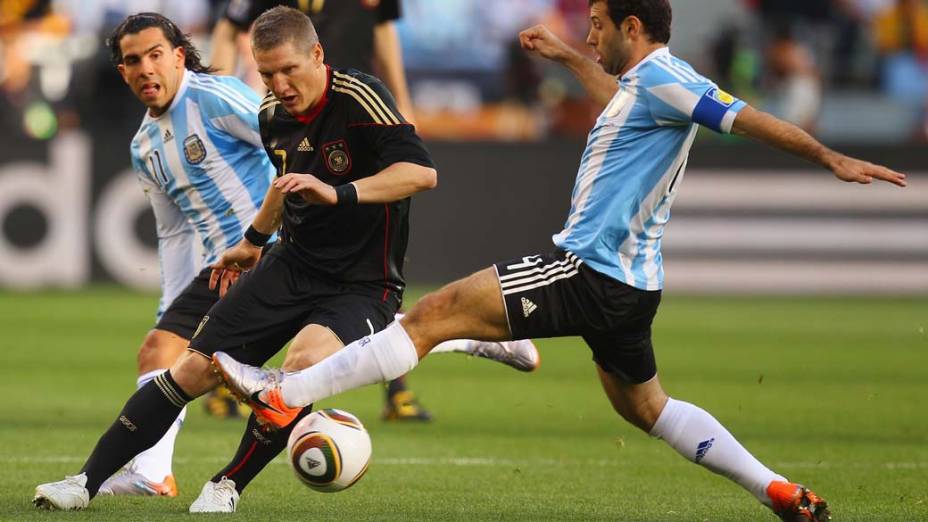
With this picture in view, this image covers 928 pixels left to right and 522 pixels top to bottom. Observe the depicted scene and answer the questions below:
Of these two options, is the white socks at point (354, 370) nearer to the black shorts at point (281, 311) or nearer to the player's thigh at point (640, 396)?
the black shorts at point (281, 311)

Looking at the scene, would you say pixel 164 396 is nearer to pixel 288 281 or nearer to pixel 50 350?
pixel 288 281

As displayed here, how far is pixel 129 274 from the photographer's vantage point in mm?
16906

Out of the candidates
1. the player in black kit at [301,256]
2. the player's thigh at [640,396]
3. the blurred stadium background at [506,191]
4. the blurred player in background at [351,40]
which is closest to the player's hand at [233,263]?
the player in black kit at [301,256]

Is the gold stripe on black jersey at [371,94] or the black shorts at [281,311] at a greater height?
the gold stripe on black jersey at [371,94]

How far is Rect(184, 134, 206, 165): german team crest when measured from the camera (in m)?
6.78

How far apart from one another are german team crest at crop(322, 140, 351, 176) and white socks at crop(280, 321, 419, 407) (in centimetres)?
73

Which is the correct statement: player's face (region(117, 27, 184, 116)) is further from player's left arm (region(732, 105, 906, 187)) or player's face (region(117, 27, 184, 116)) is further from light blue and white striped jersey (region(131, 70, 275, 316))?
player's left arm (region(732, 105, 906, 187))

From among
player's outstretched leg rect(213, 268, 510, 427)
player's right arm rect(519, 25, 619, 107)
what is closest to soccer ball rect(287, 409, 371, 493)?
player's outstretched leg rect(213, 268, 510, 427)

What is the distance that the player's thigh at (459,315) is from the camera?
219 inches

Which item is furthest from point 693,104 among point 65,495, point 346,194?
point 65,495

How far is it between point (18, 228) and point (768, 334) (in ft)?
25.7

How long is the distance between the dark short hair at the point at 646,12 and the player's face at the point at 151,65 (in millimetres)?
1952

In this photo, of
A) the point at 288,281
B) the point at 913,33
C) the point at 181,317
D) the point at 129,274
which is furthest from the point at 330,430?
the point at 913,33

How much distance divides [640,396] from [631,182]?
0.85m
